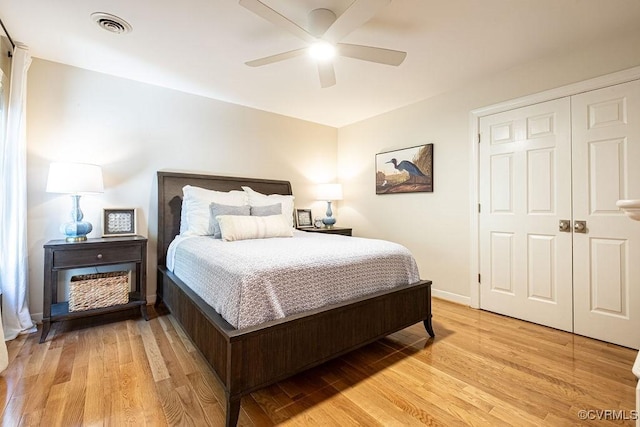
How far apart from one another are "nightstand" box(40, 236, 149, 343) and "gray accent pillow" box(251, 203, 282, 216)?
1.06 m

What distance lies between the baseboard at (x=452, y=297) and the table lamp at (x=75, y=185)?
367cm

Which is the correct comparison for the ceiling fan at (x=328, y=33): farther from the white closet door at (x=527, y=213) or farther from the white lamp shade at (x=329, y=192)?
the white lamp shade at (x=329, y=192)

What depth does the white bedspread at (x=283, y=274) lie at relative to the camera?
1.51 metres

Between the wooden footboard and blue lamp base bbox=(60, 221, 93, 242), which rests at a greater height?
blue lamp base bbox=(60, 221, 93, 242)

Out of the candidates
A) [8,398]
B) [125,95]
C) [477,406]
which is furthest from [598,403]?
[125,95]

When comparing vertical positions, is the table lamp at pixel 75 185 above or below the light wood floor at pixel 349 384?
above

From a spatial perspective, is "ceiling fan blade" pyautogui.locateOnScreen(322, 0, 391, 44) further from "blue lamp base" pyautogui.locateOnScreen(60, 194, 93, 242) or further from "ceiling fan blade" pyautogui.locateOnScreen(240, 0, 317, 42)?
"blue lamp base" pyautogui.locateOnScreen(60, 194, 93, 242)

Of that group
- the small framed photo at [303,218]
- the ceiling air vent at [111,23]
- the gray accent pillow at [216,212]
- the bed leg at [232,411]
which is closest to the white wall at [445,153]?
the small framed photo at [303,218]

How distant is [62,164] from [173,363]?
1906 millimetres

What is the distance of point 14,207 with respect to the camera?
92.5 inches

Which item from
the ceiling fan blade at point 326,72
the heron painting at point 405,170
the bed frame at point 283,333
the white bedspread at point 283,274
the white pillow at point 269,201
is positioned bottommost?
the bed frame at point 283,333

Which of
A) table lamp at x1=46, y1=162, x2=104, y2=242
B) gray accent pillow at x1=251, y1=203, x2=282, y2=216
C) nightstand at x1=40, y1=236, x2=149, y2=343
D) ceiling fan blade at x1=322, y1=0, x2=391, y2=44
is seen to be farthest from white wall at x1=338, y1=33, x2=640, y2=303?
table lamp at x1=46, y1=162, x2=104, y2=242

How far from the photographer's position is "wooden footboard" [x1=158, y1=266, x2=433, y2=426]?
1.41 metres

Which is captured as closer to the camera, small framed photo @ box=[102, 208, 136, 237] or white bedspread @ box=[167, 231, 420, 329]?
white bedspread @ box=[167, 231, 420, 329]
